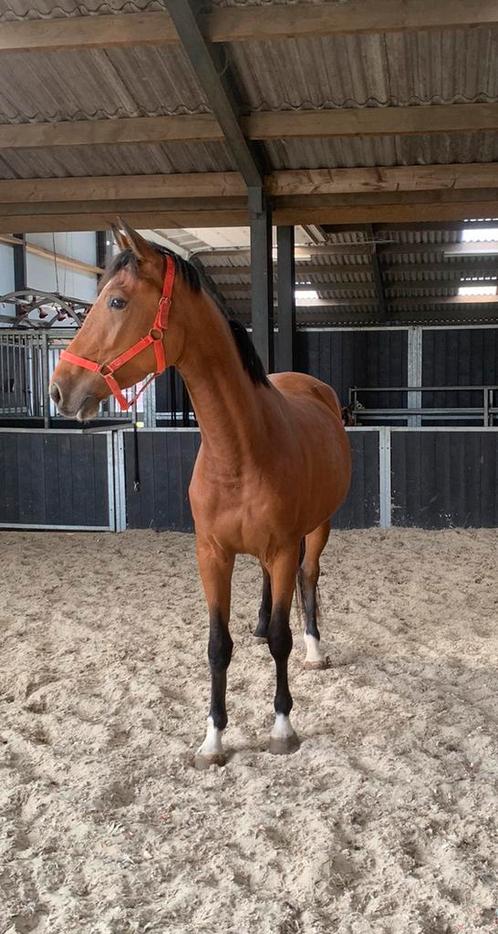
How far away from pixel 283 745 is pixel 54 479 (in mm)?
4410

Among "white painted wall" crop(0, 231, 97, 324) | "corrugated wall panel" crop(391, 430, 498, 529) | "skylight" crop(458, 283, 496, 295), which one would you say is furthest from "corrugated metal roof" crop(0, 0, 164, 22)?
"skylight" crop(458, 283, 496, 295)

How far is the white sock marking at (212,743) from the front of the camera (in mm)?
2256

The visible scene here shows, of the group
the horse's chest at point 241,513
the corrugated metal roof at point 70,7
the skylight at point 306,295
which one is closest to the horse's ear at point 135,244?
the horse's chest at point 241,513

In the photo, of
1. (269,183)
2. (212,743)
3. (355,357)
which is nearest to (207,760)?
(212,743)

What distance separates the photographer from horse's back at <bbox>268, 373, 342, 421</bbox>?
3326 mm

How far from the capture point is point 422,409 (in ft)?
30.4

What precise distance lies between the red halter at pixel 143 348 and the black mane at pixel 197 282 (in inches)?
1.7

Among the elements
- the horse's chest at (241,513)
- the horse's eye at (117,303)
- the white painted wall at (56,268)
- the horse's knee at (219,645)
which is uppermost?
the white painted wall at (56,268)

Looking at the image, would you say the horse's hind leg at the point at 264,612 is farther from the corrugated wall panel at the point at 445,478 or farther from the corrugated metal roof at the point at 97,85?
the corrugated metal roof at the point at 97,85

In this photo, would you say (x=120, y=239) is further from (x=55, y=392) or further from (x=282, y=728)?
(x=282, y=728)

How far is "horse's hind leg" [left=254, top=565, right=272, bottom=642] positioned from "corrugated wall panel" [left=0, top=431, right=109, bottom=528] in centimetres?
304

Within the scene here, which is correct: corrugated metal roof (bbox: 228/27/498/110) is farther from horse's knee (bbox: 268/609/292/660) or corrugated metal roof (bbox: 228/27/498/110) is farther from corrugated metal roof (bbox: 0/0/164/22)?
horse's knee (bbox: 268/609/292/660)

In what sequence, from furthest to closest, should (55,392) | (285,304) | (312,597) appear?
(285,304) < (312,597) < (55,392)

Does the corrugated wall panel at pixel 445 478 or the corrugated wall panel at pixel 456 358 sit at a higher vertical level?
the corrugated wall panel at pixel 456 358
